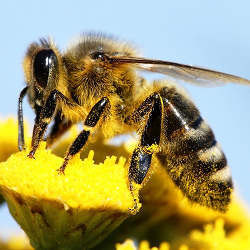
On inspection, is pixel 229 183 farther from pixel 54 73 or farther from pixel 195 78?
pixel 54 73

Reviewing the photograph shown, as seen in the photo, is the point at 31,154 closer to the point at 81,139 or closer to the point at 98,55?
the point at 81,139

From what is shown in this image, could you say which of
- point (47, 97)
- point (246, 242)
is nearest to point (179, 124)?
point (47, 97)

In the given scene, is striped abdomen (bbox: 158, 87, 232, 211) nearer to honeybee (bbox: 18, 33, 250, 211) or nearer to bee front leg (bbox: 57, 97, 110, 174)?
honeybee (bbox: 18, 33, 250, 211)

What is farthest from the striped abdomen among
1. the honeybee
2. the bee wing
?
the bee wing

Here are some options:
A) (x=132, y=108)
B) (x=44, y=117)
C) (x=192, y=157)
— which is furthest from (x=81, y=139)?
(x=192, y=157)

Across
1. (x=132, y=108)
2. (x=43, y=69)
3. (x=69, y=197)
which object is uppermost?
(x=43, y=69)
